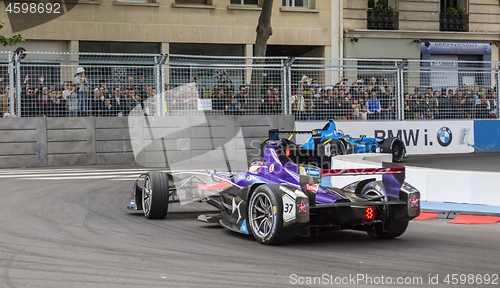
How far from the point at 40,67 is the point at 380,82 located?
29.5 feet

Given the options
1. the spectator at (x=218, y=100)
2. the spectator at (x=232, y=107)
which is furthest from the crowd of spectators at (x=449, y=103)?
the spectator at (x=218, y=100)

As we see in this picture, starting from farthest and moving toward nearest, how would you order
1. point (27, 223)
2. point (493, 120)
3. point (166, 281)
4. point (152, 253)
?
point (493, 120) < point (27, 223) < point (152, 253) < point (166, 281)

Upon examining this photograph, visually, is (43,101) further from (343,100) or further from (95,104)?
(343,100)

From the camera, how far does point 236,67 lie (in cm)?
1533

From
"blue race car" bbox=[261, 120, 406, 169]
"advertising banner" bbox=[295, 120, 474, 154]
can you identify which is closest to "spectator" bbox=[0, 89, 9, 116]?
"blue race car" bbox=[261, 120, 406, 169]

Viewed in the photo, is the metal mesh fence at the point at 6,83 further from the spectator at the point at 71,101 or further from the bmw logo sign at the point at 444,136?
the bmw logo sign at the point at 444,136

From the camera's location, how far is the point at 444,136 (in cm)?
1795

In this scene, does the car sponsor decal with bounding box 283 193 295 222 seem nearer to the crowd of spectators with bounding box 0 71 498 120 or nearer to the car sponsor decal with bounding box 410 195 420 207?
the car sponsor decal with bounding box 410 195 420 207

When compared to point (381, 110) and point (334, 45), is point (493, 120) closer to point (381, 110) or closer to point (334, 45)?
point (381, 110)

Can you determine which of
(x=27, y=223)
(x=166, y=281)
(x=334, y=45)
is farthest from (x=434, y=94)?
(x=166, y=281)

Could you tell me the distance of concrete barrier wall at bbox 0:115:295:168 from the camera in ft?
47.2

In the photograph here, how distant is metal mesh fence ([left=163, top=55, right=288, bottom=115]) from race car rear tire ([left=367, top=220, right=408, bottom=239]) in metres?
9.30

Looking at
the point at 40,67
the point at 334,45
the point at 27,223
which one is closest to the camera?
the point at 27,223

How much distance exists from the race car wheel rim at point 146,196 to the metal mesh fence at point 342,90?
9132 millimetres
